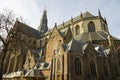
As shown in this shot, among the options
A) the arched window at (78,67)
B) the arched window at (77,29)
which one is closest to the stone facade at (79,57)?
the arched window at (78,67)

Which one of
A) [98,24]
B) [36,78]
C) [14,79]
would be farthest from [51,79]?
[98,24]

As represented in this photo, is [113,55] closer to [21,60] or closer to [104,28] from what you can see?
[104,28]

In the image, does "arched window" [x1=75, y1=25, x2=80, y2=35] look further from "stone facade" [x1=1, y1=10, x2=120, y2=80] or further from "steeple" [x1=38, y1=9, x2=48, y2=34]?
"steeple" [x1=38, y1=9, x2=48, y2=34]

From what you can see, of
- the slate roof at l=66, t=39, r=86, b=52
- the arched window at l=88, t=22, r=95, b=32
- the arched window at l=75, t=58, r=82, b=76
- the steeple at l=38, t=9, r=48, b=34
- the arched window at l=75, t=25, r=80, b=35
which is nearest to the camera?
the arched window at l=75, t=58, r=82, b=76

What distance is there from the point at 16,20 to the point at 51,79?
13.6 m

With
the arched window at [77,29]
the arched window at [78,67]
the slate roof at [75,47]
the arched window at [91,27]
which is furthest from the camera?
the arched window at [77,29]

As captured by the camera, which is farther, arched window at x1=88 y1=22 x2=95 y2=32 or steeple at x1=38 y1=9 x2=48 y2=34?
steeple at x1=38 y1=9 x2=48 y2=34

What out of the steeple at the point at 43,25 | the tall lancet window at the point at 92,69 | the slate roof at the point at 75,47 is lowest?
the tall lancet window at the point at 92,69

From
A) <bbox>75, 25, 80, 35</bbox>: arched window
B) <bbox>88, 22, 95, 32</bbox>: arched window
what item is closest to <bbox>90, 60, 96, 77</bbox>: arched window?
<bbox>88, 22, 95, 32</bbox>: arched window

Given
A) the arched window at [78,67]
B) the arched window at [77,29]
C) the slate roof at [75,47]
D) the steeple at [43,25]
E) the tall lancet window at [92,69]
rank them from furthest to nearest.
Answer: the steeple at [43,25] < the arched window at [77,29] < the tall lancet window at [92,69] < the slate roof at [75,47] < the arched window at [78,67]

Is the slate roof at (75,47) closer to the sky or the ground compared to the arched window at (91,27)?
closer to the ground

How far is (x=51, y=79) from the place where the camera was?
27.2 m

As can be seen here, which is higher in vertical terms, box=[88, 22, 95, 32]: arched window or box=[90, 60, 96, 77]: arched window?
box=[88, 22, 95, 32]: arched window

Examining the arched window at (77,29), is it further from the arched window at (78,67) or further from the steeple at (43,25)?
the steeple at (43,25)
